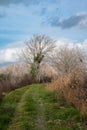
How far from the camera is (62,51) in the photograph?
86312 mm

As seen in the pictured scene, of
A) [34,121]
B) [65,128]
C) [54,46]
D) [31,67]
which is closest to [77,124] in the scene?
[65,128]

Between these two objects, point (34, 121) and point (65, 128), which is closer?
point (65, 128)

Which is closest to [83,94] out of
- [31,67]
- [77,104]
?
[77,104]

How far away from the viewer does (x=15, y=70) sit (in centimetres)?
8400

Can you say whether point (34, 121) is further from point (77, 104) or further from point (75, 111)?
point (77, 104)

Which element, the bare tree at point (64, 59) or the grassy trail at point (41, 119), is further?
the bare tree at point (64, 59)

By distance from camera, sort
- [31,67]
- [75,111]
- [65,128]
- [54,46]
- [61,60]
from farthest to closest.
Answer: [61,60], [54,46], [31,67], [75,111], [65,128]

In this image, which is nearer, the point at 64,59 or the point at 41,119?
the point at 41,119

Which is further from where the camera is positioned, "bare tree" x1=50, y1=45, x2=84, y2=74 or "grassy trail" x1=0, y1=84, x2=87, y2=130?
"bare tree" x1=50, y1=45, x2=84, y2=74

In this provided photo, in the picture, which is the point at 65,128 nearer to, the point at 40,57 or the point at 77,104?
the point at 77,104

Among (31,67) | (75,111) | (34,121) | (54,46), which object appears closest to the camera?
(34,121)

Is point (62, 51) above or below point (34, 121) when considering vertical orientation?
above

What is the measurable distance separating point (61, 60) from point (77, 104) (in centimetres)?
6476

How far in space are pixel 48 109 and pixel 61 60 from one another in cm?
6428
